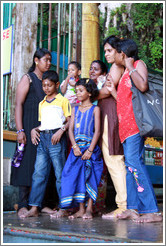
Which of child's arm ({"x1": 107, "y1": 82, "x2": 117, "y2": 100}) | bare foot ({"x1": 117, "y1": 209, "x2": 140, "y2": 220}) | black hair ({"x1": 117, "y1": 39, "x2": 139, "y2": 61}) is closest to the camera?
bare foot ({"x1": 117, "y1": 209, "x2": 140, "y2": 220})

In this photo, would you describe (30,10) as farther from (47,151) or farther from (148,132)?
(148,132)

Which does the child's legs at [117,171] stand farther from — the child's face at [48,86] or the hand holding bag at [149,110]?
the child's face at [48,86]

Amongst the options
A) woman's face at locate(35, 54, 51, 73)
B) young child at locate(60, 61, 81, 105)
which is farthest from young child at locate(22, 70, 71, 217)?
young child at locate(60, 61, 81, 105)

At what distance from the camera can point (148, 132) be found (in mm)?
2682

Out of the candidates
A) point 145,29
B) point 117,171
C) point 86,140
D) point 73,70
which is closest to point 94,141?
point 86,140

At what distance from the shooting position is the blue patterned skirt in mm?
3127

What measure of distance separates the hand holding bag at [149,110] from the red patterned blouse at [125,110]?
124 mm

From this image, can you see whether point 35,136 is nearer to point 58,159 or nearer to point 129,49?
point 58,159

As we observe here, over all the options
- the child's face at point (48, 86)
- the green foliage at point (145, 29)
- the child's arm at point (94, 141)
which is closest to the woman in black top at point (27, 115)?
the child's face at point (48, 86)

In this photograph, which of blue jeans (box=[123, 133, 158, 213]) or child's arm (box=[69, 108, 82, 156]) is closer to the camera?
blue jeans (box=[123, 133, 158, 213])

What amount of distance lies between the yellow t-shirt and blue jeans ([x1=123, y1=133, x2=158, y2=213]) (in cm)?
82

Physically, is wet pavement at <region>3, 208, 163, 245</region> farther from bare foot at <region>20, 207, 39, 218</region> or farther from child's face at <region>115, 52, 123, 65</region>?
child's face at <region>115, 52, 123, 65</region>

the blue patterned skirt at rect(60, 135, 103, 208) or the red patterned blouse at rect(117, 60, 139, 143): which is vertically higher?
the red patterned blouse at rect(117, 60, 139, 143)

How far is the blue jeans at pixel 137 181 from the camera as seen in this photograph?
9.25 ft
